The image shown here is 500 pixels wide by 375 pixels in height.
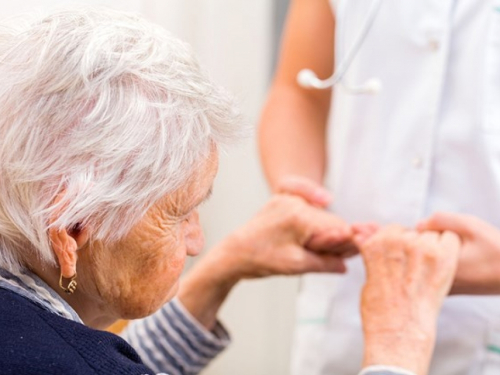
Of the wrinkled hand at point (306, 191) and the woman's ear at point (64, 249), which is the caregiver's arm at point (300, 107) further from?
the woman's ear at point (64, 249)

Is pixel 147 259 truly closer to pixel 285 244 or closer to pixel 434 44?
pixel 285 244

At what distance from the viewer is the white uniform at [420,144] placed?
1.10 metres

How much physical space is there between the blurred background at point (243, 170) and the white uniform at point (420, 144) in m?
0.75

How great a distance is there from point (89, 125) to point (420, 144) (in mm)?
553

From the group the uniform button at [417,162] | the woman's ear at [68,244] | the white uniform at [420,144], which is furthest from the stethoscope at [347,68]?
the woman's ear at [68,244]

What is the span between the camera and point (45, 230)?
78 centimetres

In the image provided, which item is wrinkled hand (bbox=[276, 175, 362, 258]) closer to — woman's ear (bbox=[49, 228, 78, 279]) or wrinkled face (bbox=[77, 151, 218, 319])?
wrinkled face (bbox=[77, 151, 218, 319])

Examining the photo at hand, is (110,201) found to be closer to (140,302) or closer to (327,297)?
(140,302)

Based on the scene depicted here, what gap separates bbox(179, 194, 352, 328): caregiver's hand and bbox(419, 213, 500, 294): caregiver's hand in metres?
0.19

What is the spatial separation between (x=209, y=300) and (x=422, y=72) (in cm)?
44

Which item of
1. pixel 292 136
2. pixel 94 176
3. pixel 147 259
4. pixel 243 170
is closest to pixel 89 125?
pixel 94 176

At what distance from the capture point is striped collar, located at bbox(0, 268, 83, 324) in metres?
0.79

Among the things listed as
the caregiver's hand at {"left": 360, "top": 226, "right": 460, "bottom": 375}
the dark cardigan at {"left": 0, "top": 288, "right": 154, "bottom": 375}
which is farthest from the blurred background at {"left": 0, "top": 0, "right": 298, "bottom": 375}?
the dark cardigan at {"left": 0, "top": 288, "right": 154, "bottom": 375}

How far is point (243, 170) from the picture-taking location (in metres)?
2.19
